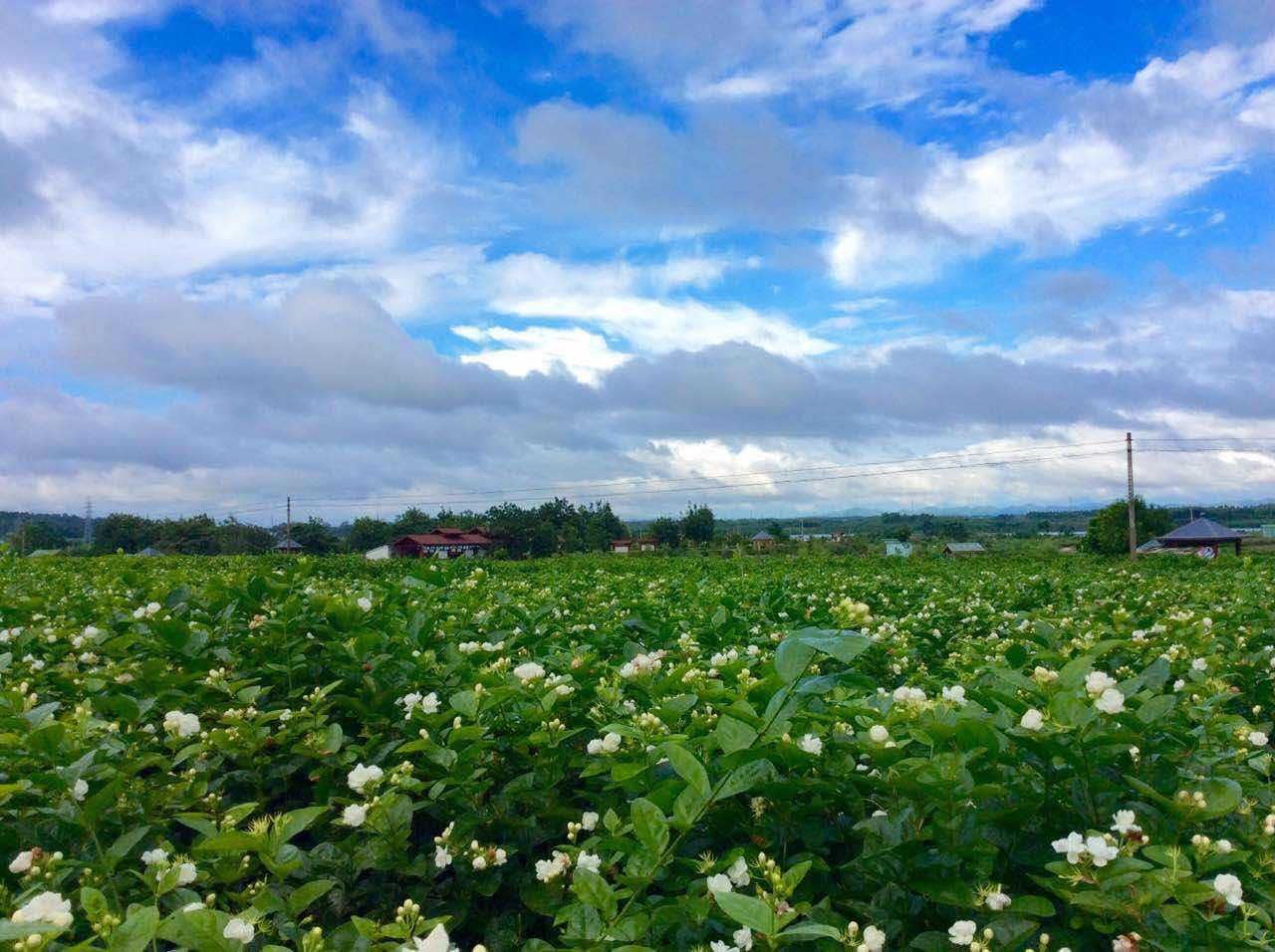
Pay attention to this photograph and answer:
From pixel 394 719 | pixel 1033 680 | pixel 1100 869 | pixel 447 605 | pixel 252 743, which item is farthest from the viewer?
pixel 447 605

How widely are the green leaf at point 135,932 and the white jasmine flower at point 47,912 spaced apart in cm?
11

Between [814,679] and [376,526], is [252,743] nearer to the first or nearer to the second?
[814,679]

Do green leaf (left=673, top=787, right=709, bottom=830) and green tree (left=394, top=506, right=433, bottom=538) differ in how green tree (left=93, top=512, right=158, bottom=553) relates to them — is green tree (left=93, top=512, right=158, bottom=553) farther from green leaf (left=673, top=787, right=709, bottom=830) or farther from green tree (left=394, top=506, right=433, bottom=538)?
green leaf (left=673, top=787, right=709, bottom=830)

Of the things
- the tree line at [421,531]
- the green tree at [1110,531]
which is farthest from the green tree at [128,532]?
the green tree at [1110,531]

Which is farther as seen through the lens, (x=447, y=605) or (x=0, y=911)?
(x=447, y=605)

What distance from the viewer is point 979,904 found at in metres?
1.58

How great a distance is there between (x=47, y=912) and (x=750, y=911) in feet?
4.20

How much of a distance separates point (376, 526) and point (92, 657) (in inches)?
3055

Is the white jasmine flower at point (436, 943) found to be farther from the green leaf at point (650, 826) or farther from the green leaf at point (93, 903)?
the green leaf at point (93, 903)

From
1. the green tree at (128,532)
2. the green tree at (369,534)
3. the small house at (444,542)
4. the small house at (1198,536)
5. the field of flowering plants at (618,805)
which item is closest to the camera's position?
the field of flowering plants at (618,805)

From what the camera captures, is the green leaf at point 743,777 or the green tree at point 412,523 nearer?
the green leaf at point 743,777

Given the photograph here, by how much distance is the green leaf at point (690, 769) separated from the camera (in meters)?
1.65

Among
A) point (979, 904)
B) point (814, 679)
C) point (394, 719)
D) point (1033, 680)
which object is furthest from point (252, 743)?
point (1033, 680)

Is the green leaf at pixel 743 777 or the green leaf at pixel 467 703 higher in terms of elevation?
the green leaf at pixel 467 703
